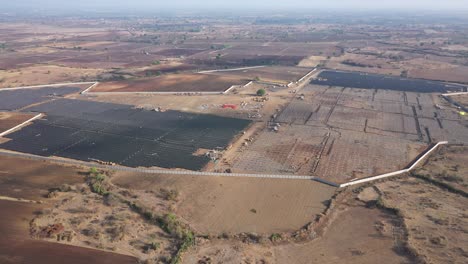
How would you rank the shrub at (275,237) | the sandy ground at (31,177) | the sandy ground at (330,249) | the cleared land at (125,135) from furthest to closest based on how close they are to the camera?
the cleared land at (125,135), the sandy ground at (31,177), the shrub at (275,237), the sandy ground at (330,249)

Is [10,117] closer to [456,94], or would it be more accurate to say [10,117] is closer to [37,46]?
[456,94]

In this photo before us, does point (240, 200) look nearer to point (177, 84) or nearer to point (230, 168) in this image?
point (230, 168)

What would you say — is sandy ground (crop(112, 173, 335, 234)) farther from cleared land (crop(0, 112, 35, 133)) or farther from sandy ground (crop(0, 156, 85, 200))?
cleared land (crop(0, 112, 35, 133))

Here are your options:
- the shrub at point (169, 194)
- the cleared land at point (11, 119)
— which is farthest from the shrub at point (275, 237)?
the cleared land at point (11, 119)

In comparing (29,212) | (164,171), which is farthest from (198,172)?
(29,212)

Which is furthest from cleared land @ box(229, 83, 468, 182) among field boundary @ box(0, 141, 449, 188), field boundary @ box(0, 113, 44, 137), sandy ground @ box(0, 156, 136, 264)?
field boundary @ box(0, 113, 44, 137)

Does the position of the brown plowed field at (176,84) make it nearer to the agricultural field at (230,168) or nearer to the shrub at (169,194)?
the agricultural field at (230,168)
